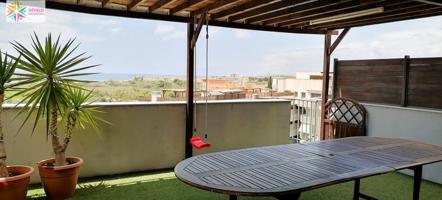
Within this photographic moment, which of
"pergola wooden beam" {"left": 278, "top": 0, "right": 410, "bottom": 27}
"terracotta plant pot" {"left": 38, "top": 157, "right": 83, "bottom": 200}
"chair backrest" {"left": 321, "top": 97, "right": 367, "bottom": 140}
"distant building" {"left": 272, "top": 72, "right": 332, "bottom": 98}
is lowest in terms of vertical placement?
"terracotta plant pot" {"left": 38, "top": 157, "right": 83, "bottom": 200}

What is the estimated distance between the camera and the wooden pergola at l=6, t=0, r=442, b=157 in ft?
12.8

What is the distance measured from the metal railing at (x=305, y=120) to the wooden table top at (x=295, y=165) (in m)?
3.16

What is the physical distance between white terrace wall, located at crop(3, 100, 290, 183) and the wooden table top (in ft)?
7.11

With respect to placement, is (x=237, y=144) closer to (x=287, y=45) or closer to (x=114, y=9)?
(x=114, y=9)

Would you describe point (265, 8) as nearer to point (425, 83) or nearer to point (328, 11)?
point (328, 11)

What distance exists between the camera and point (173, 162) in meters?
4.95

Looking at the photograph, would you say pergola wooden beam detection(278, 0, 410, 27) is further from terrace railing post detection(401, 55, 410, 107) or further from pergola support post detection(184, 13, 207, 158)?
pergola support post detection(184, 13, 207, 158)

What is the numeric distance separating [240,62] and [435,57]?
1379 cm

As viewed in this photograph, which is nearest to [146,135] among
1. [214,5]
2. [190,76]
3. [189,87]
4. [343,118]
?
[189,87]

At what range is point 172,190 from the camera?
389cm

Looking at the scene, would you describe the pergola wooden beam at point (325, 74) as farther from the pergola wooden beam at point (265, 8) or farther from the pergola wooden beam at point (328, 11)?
the pergola wooden beam at point (265, 8)

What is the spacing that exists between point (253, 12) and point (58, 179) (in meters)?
3.15

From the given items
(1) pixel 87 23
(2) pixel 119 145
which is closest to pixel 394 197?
(2) pixel 119 145

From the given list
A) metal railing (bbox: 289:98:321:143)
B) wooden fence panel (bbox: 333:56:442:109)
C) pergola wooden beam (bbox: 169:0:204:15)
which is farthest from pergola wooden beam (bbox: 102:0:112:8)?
metal railing (bbox: 289:98:321:143)
